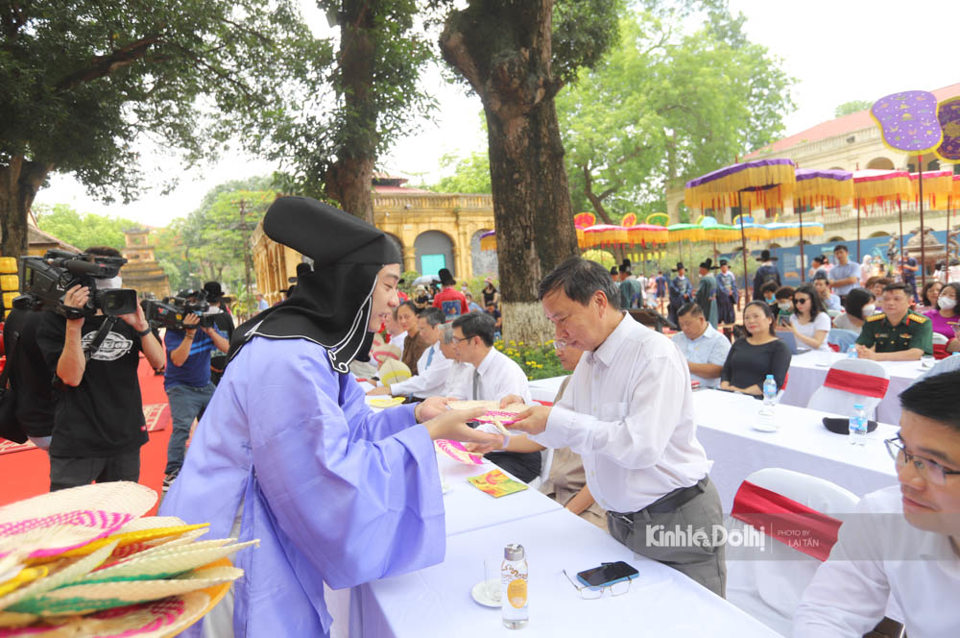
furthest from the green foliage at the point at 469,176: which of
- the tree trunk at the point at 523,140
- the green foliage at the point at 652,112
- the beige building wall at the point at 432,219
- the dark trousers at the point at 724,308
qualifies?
the tree trunk at the point at 523,140

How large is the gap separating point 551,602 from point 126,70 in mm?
13053

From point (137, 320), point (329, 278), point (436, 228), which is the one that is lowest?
point (137, 320)

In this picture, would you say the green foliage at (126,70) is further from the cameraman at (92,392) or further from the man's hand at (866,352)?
the man's hand at (866,352)

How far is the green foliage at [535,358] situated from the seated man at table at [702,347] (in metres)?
1.43

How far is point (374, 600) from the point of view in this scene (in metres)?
1.77

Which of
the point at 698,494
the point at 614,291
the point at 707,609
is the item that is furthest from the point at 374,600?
the point at 614,291

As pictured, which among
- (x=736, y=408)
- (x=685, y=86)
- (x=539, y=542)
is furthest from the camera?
(x=685, y=86)

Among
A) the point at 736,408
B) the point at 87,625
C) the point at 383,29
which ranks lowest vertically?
the point at 736,408

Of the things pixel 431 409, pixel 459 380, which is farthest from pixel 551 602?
pixel 459 380

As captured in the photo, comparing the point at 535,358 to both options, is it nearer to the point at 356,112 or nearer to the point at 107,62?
the point at 356,112

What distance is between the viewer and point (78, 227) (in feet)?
195

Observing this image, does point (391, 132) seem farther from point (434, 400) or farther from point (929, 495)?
point (929, 495)

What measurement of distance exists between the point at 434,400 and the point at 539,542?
2.26 feet

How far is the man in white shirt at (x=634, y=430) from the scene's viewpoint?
1.93 m
